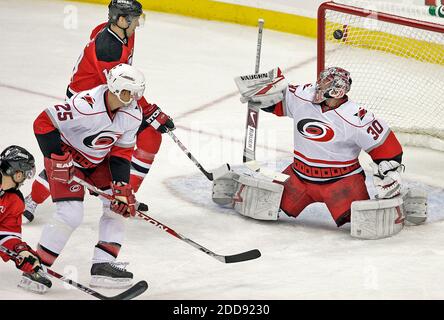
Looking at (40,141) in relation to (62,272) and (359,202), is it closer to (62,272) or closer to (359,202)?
(62,272)

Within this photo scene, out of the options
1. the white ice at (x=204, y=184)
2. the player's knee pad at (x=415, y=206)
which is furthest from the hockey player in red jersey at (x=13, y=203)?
the player's knee pad at (x=415, y=206)

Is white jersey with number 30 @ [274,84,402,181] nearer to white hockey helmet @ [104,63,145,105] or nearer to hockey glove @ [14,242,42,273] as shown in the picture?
white hockey helmet @ [104,63,145,105]

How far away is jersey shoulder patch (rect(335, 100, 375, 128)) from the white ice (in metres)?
0.47

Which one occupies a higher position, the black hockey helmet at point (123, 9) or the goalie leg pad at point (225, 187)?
the black hockey helmet at point (123, 9)

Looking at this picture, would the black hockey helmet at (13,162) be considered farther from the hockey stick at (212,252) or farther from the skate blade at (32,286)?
the hockey stick at (212,252)

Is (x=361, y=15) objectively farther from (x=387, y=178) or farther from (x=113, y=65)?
(x=113, y=65)

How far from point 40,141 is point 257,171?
4.13 ft

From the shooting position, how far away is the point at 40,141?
4414 mm

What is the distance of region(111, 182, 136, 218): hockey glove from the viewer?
4355mm

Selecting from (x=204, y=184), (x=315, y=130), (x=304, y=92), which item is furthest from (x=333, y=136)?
(x=204, y=184)

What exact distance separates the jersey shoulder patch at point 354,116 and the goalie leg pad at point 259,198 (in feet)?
1.34

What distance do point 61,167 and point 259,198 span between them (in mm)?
1116

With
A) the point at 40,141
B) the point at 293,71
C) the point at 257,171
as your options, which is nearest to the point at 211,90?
the point at 293,71

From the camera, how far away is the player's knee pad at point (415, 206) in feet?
16.9
